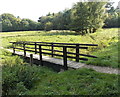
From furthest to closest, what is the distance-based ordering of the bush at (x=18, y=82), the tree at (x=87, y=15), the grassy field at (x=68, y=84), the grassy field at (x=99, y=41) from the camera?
the tree at (x=87, y=15) → the grassy field at (x=99, y=41) → the bush at (x=18, y=82) → the grassy field at (x=68, y=84)

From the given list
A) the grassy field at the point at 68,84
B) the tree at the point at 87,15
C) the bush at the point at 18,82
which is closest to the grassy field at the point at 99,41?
the grassy field at the point at 68,84

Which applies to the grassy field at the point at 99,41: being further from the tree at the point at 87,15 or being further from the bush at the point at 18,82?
the tree at the point at 87,15

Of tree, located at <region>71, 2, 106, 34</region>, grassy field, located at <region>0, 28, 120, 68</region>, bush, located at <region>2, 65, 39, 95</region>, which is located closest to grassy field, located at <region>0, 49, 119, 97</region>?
bush, located at <region>2, 65, 39, 95</region>

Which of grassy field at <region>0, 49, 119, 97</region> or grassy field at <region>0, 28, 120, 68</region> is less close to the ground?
grassy field at <region>0, 28, 120, 68</region>

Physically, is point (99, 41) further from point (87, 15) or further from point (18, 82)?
point (87, 15)

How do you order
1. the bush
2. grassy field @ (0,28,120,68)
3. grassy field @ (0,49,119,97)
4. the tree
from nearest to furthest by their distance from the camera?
grassy field @ (0,49,119,97), the bush, grassy field @ (0,28,120,68), the tree

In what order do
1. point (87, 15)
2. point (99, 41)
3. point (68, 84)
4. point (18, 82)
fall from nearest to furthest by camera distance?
point (68, 84) < point (18, 82) < point (99, 41) < point (87, 15)

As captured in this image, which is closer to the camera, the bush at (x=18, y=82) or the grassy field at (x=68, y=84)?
the grassy field at (x=68, y=84)

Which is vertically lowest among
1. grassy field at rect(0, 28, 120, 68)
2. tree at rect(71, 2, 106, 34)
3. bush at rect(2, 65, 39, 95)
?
bush at rect(2, 65, 39, 95)

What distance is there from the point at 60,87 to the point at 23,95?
1.31 m

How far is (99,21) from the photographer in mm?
28422

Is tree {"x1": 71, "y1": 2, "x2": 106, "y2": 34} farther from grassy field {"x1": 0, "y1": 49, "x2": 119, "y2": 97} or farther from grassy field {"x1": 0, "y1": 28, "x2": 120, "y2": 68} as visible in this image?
grassy field {"x1": 0, "y1": 49, "x2": 119, "y2": 97}

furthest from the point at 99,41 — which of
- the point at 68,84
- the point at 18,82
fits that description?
Result: the point at 18,82

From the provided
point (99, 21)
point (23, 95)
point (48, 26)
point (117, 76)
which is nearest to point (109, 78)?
point (117, 76)
